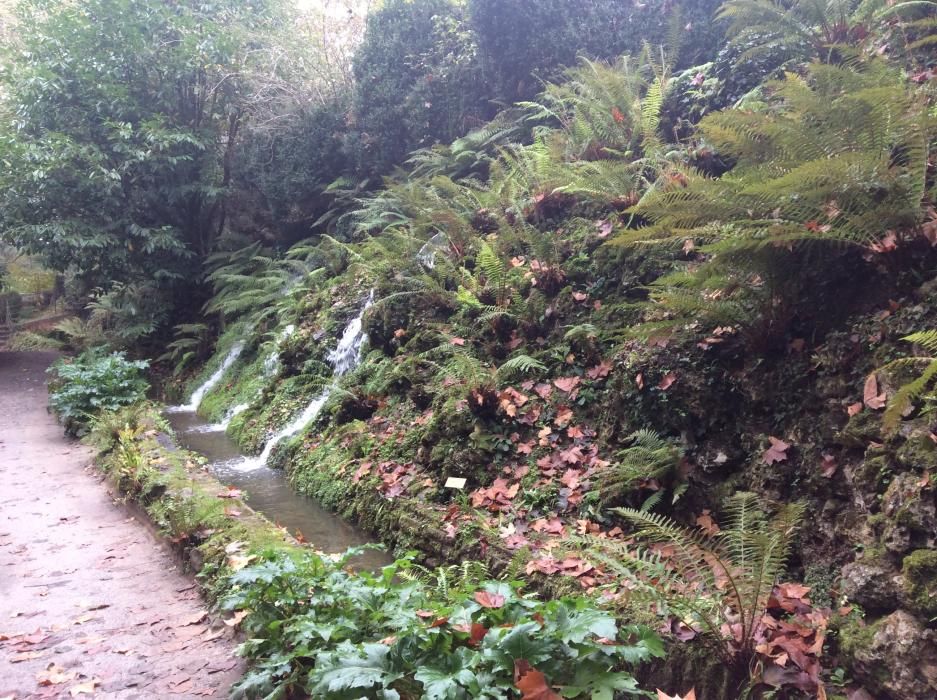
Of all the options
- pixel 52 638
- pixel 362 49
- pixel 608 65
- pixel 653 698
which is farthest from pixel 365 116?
pixel 653 698

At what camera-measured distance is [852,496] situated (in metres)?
3.19

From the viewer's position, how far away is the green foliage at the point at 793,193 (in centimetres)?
336

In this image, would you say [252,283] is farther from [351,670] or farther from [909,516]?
[909,516]

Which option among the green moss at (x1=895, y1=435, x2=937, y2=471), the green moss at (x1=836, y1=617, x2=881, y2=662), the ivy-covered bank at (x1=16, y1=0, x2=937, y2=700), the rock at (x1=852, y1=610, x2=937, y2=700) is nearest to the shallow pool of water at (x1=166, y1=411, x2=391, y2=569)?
the ivy-covered bank at (x1=16, y1=0, x2=937, y2=700)

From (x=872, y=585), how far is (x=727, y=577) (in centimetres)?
64

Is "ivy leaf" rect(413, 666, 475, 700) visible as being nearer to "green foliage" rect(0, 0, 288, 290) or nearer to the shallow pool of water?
the shallow pool of water

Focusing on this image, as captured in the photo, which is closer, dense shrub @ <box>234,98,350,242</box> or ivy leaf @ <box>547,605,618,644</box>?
ivy leaf @ <box>547,605,618,644</box>

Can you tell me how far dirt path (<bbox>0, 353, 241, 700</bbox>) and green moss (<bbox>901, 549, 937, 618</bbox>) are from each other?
3.05 metres

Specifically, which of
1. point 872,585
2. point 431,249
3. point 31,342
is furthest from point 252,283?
point 872,585

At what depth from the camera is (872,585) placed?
2.69m

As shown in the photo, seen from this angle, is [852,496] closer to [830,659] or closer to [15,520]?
[830,659]

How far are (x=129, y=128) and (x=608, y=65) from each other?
987cm

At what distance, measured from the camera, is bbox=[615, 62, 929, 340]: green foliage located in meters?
3.36

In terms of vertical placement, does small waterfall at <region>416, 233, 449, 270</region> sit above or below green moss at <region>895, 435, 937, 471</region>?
above
